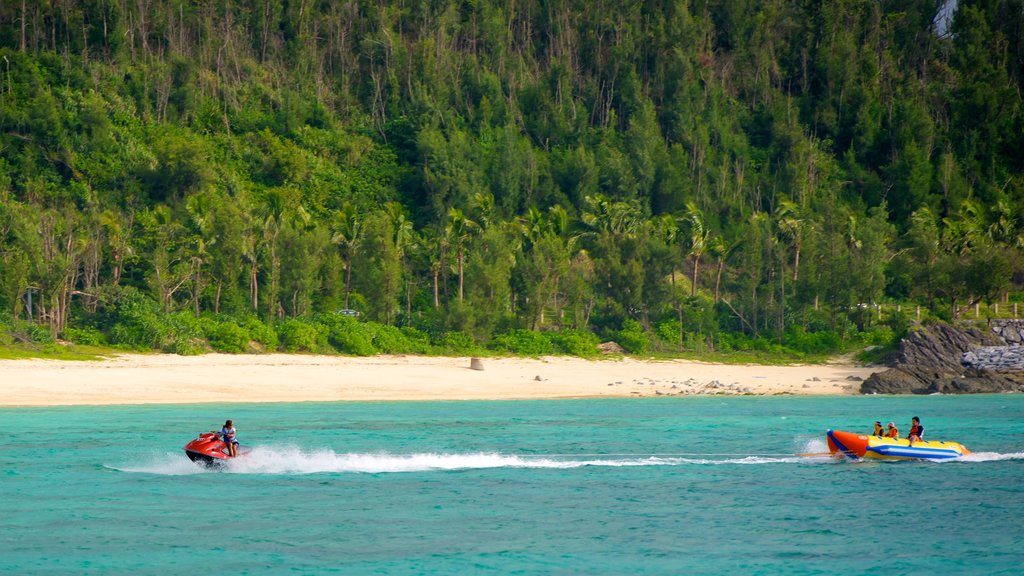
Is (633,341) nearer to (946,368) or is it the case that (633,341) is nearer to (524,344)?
(524,344)

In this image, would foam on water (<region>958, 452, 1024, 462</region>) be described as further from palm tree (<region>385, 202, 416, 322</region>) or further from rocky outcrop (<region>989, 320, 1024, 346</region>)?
palm tree (<region>385, 202, 416, 322</region>)

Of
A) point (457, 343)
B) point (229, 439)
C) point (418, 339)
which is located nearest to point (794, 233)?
point (457, 343)

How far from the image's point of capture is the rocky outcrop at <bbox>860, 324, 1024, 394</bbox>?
171 ft

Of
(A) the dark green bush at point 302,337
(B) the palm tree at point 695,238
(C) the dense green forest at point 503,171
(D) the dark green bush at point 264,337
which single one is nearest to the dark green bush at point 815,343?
(C) the dense green forest at point 503,171

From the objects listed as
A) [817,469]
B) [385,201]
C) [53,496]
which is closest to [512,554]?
[53,496]

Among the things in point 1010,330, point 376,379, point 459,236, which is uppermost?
point 459,236

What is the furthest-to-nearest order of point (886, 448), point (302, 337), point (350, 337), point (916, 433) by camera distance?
point (350, 337) < point (302, 337) < point (886, 448) < point (916, 433)

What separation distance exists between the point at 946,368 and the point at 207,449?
40.9 metres

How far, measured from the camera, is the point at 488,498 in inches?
984

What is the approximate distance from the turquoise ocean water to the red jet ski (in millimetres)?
725

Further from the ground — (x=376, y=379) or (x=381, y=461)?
(x=376, y=379)

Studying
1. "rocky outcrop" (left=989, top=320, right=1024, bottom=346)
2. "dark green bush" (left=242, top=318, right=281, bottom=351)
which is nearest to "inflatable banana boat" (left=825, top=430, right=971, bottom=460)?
"rocky outcrop" (left=989, top=320, right=1024, bottom=346)

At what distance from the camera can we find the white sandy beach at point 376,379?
41.8 meters

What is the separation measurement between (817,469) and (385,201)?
56.2 m
